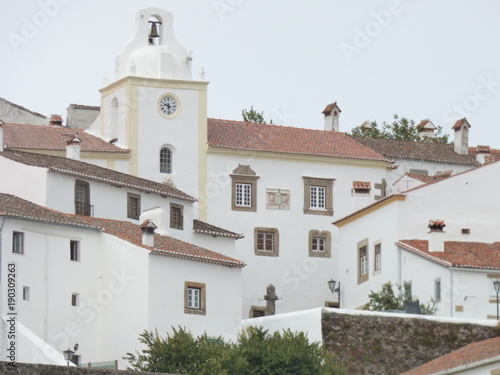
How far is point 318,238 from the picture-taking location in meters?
77.5

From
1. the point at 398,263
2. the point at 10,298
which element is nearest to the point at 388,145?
the point at 398,263

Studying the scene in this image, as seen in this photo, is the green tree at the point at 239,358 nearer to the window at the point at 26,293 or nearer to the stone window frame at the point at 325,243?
the window at the point at 26,293

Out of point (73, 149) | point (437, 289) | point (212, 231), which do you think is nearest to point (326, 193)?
point (212, 231)

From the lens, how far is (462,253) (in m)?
63.9

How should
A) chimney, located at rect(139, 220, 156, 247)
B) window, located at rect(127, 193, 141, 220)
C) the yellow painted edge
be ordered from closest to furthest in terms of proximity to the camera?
chimney, located at rect(139, 220, 156, 247) → the yellow painted edge → window, located at rect(127, 193, 141, 220)

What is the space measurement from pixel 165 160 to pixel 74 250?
16.8 m

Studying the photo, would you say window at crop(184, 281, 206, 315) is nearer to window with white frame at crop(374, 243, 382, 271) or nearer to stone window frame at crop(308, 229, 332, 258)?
window with white frame at crop(374, 243, 382, 271)

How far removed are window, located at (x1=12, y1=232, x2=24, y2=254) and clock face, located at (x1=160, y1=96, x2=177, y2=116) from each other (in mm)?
20286

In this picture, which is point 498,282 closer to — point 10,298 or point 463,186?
point 463,186

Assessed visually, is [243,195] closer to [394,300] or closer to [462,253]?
[462,253]

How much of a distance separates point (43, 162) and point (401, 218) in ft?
44.8

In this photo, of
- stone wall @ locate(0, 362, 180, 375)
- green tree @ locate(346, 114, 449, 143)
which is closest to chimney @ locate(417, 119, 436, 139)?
green tree @ locate(346, 114, 449, 143)

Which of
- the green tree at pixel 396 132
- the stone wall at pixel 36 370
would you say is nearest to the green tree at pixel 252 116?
the green tree at pixel 396 132

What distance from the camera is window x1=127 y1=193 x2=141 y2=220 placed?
220 ft
